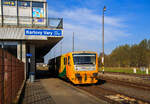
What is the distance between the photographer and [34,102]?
8.41 m

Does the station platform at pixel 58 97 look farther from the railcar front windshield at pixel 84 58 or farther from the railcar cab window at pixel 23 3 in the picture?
the railcar cab window at pixel 23 3

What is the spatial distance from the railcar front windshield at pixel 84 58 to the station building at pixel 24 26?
16.6ft

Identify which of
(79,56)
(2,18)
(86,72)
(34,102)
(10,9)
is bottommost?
(34,102)

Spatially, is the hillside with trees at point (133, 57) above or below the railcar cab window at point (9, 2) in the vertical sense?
below

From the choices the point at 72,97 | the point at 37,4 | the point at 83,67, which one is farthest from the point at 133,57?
the point at 72,97

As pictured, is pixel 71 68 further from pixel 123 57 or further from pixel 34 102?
pixel 123 57

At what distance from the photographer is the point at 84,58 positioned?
14.7 meters

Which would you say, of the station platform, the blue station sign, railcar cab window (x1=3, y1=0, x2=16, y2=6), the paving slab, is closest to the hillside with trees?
the blue station sign

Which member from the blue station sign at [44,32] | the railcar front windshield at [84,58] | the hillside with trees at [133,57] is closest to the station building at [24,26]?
the blue station sign at [44,32]

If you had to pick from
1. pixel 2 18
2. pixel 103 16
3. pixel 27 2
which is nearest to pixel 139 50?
pixel 103 16

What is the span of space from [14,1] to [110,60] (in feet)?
157

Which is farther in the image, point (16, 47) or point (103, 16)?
point (103, 16)

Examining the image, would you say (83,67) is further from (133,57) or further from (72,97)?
(133,57)

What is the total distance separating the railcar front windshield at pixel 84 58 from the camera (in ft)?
48.0
